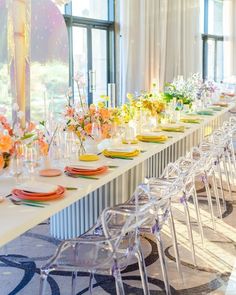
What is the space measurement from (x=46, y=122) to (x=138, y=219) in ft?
4.45

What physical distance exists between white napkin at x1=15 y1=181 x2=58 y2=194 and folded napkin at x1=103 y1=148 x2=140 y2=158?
38.0 inches

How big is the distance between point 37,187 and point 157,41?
24.9 ft

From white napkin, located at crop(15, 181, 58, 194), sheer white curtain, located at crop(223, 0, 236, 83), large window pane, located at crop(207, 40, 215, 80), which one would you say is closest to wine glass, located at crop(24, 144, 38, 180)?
white napkin, located at crop(15, 181, 58, 194)

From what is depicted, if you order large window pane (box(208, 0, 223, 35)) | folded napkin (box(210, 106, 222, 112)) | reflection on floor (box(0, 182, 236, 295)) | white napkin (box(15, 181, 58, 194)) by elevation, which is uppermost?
large window pane (box(208, 0, 223, 35))

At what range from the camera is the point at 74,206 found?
401 centimetres

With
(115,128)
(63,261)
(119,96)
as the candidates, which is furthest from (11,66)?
(119,96)

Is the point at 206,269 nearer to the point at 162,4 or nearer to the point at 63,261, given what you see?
the point at 63,261

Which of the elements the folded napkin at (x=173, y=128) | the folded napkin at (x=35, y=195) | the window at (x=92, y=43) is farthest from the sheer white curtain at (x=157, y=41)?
the folded napkin at (x=35, y=195)

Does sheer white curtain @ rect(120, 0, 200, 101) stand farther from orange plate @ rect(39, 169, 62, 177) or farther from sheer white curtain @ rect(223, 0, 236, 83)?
orange plate @ rect(39, 169, 62, 177)

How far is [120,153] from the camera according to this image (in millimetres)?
3668

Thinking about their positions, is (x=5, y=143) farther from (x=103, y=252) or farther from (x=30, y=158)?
(x=103, y=252)

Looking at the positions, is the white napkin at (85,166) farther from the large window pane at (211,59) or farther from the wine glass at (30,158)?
the large window pane at (211,59)

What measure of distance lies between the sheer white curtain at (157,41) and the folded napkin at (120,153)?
207 inches

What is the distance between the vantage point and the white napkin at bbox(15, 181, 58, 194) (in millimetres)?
2614
